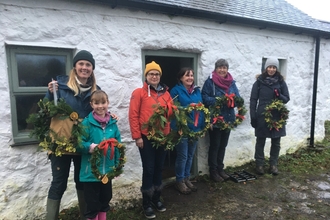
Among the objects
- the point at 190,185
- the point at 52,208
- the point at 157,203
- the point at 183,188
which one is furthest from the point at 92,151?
the point at 190,185

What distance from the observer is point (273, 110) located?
511 cm

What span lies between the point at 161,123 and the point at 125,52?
137 cm

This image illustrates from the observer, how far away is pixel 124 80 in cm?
414

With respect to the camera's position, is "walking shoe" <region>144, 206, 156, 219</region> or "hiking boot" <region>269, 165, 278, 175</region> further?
"hiking boot" <region>269, 165, 278, 175</region>

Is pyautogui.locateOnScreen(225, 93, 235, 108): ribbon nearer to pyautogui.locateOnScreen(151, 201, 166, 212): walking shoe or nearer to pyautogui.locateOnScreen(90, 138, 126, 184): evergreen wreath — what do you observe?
pyautogui.locateOnScreen(151, 201, 166, 212): walking shoe

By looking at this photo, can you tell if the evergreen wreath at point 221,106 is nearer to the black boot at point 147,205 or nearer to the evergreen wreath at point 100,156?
the black boot at point 147,205

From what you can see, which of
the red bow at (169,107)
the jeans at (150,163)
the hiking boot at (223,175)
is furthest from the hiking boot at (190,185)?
the red bow at (169,107)

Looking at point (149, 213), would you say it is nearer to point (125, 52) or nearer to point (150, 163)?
point (150, 163)

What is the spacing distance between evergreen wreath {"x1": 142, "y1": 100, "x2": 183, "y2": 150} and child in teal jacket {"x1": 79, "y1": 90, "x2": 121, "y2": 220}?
0.60 metres

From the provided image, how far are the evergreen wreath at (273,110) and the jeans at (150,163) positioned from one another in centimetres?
244

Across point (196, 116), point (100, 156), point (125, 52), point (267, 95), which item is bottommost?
point (100, 156)

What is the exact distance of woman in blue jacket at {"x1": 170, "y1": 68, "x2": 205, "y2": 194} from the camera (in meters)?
4.21

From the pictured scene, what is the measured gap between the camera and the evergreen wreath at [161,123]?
341cm

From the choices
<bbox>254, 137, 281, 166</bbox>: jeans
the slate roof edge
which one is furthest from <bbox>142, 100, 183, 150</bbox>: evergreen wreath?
<bbox>254, 137, 281, 166</bbox>: jeans
